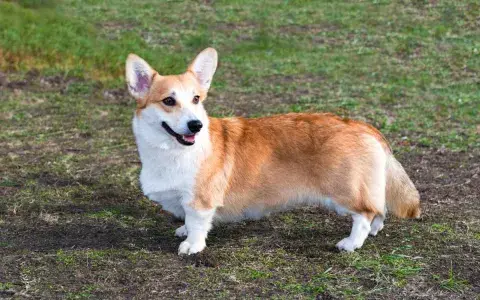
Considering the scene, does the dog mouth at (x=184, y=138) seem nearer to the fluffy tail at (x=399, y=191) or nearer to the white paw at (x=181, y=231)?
the white paw at (x=181, y=231)

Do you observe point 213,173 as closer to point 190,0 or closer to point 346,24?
point 346,24

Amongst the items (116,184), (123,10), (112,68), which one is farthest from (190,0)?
(116,184)

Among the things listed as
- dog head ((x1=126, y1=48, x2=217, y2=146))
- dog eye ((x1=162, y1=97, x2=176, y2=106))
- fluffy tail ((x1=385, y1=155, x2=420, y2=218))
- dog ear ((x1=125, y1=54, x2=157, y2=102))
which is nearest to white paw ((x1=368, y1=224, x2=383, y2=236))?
fluffy tail ((x1=385, y1=155, x2=420, y2=218))

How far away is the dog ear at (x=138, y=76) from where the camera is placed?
5605mm

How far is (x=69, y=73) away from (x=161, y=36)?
3175mm

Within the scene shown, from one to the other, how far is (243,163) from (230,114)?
13.9 feet

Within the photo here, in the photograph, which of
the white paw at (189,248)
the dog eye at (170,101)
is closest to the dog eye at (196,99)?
the dog eye at (170,101)

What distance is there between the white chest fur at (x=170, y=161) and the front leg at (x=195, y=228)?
4.4 inches

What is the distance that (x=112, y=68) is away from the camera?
11.9 meters

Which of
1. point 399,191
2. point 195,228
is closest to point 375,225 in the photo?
point 399,191

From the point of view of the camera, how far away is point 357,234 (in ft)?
18.3

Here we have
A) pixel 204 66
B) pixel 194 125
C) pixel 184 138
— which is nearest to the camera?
pixel 194 125

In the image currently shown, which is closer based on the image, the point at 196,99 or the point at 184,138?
the point at 184,138

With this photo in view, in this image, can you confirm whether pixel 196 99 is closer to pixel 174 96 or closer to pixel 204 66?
pixel 174 96
